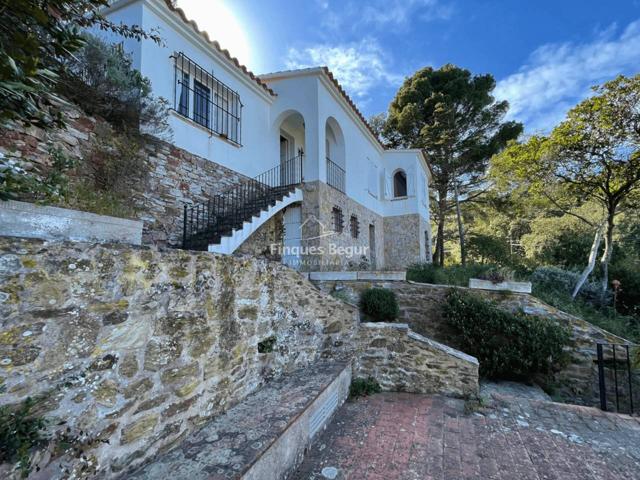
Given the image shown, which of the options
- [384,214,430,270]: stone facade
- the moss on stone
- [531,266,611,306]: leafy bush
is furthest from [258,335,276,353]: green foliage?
[384,214,430,270]: stone facade

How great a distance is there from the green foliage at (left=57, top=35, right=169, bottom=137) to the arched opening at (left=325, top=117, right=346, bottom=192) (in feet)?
18.2

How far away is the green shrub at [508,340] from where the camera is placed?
5.18 meters

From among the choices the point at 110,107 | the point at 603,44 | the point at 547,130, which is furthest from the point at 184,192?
the point at 603,44

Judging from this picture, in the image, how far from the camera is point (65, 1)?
1829 mm

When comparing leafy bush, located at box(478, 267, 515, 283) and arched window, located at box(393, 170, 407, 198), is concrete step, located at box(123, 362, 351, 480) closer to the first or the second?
leafy bush, located at box(478, 267, 515, 283)

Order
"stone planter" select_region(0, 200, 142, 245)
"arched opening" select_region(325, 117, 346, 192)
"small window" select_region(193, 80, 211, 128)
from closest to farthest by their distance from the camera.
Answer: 1. "stone planter" select_region(0, 200, 142, 245)
2. "small window" select_region(193, 80, 211, 128)
3. "arched opening" select_region(325, 117, 346, 192)

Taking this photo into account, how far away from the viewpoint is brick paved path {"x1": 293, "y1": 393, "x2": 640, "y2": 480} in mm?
2701

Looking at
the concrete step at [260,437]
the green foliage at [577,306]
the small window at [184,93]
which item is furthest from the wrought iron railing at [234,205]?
the green foliage at [577,306]

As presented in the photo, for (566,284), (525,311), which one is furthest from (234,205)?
(566,284)

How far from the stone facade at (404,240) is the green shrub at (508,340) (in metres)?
7.35

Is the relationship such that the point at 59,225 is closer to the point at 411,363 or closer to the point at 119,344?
the point at 119,344

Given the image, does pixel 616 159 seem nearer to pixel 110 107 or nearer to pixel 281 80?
pixel 281 80

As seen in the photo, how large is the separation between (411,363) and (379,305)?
1.62 metres

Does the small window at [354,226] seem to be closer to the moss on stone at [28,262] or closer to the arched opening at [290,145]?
the arched opening at [290,145]
